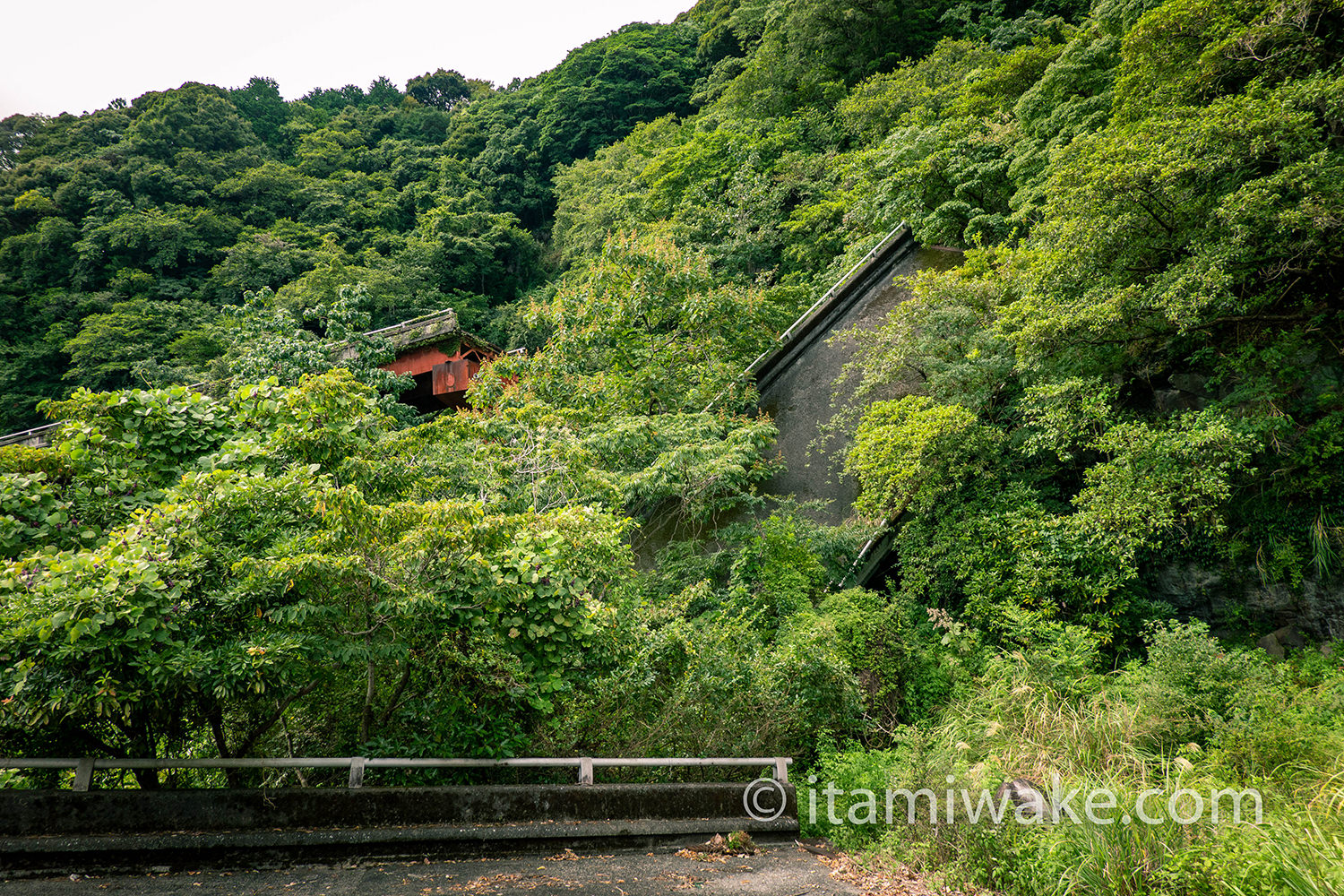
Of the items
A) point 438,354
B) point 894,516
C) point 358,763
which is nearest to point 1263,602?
point 894,516

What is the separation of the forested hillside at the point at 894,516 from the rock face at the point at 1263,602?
0.04 m

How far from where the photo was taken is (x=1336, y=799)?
3.88 metres

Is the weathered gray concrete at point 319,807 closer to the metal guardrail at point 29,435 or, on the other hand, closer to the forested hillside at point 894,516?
the forested hillside at point 894,516

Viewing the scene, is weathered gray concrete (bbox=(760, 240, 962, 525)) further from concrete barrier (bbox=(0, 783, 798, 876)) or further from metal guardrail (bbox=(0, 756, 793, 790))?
concrete barrier (bbox=(0, 783, 798, 876))

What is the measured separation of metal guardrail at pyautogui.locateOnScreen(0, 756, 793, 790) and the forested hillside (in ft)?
0.70

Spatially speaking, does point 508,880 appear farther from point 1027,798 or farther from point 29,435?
point 29,435

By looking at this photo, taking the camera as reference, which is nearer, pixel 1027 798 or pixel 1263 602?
pixel 1027 798

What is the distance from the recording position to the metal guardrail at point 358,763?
349 cm

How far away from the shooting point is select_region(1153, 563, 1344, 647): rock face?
6.54 meters

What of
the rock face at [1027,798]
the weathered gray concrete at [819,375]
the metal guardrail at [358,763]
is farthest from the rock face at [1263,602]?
the metal guardrail at [358,763]

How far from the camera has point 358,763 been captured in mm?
3977

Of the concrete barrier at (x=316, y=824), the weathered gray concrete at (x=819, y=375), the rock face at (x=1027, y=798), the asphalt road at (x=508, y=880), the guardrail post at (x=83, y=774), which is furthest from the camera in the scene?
the weathered gray concrete at (x=819, y=375)

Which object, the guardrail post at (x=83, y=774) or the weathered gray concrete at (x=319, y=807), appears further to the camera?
the guardrail post at (x=83, y=774)

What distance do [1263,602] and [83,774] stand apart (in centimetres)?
1031
